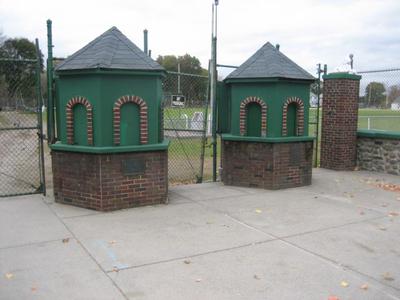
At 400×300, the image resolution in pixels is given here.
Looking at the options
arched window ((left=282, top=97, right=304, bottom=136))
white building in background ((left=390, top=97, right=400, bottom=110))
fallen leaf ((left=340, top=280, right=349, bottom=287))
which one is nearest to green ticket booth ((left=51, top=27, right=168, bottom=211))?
arched window ((left=282, top=97, right=304, bottom=136))

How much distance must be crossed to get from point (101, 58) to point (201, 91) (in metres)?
5.74

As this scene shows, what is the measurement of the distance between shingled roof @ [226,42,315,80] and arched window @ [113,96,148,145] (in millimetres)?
2477

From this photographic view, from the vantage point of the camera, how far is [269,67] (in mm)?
8422

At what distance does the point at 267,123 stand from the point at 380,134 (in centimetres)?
411

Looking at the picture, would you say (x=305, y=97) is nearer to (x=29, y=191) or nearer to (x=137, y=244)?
(x=137, y=244)

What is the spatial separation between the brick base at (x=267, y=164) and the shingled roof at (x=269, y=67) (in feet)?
4.49

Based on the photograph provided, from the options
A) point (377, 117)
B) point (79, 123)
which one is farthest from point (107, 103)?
point (377, 117)

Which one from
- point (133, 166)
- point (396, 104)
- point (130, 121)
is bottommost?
point (133, 166)

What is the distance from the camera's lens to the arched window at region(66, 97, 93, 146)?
264 inches

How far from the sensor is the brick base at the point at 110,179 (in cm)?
671

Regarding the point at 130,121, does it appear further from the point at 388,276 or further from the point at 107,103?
the point at 388,276

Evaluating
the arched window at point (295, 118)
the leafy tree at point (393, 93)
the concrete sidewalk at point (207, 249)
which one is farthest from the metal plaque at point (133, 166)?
the leafy tree at point (393, 93)

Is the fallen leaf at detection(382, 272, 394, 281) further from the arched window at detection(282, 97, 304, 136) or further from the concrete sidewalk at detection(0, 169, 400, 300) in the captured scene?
the arched window at detection(282, 97, 304, 136)

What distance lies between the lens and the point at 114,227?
233 inches
